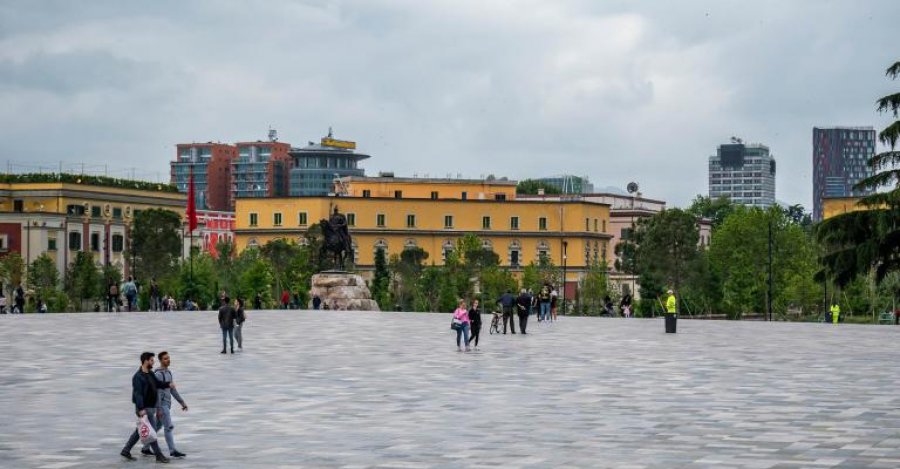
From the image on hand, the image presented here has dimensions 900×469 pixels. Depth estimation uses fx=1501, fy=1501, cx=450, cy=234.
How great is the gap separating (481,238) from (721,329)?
88278 mm

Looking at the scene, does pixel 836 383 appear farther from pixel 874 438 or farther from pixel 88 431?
pixel 88 431

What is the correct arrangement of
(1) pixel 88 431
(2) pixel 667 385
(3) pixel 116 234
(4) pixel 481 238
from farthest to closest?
(4) pixel 481 238
(3) pixel 116 234
(2) pixel 667 385
(1) pixel 88 431

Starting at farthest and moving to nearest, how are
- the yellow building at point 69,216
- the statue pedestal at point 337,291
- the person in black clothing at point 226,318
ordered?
1. the yellow building at point 69,216
2. the statue pedestal at point 337,291
3. the person in black clothing at point 226,318

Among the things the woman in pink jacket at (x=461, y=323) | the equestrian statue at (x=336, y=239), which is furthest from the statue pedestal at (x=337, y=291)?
the woman in pink jacket at (x=461, y=323)

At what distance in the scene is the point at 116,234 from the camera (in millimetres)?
125062

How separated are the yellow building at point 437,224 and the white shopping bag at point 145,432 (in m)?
123

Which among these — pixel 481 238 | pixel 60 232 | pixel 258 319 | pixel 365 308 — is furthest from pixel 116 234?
pixel 258 319

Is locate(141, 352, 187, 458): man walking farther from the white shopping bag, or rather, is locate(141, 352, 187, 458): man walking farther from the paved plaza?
the paved plaza

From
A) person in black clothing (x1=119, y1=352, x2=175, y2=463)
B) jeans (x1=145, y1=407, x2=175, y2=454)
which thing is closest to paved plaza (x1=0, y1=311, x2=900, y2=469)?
person in black clothing (x1=119, y1=352, x2=175, y2=463)

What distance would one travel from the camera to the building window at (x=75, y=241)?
118744 mm

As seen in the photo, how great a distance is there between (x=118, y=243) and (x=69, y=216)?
7792mm

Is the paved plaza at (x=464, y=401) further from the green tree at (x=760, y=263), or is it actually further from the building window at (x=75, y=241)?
the building window at (x=75, y=241)

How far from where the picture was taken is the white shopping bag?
1908 centimetres

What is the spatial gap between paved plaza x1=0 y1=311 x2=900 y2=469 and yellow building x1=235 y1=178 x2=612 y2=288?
95.3 metres
